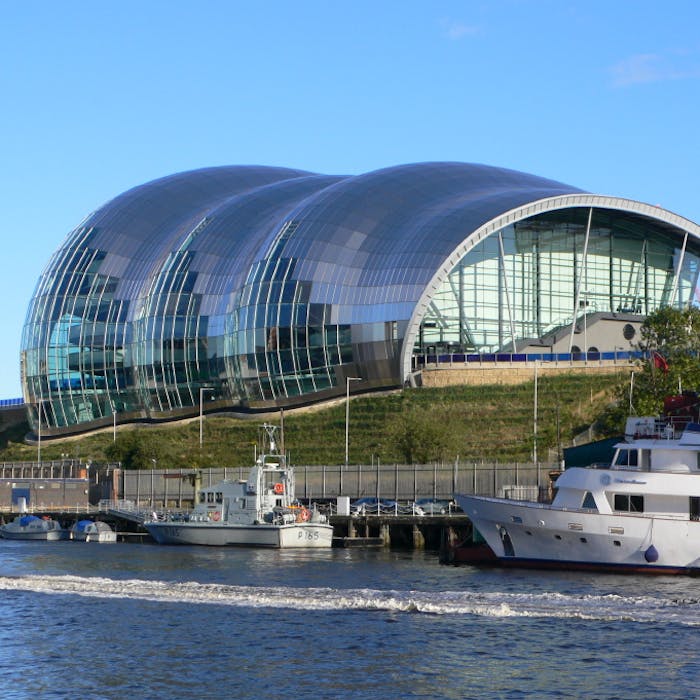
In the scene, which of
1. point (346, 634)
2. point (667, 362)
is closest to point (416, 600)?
point (346, 634)

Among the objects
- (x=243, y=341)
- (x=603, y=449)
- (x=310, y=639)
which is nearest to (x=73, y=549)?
(x=603, y=449)

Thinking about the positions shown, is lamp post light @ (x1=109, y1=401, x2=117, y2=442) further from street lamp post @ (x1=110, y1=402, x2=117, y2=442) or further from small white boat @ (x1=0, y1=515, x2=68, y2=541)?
small white boat @ (x1=0, y1=515, x2=68, y2=541)

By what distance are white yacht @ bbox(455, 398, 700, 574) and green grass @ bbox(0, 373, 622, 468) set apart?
120 feet

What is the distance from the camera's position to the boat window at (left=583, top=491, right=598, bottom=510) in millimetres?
66625

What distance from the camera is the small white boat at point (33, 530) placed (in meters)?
97.8

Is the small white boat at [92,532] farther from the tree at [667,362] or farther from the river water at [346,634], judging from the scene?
the tree at [667,362]

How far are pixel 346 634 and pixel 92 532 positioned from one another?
2037 inches

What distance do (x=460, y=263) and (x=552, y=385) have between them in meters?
19.7

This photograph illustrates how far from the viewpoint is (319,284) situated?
434 ft

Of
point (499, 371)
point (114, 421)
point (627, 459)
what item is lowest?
point (627, 459)

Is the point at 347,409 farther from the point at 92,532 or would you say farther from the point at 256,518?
the point at 256,518

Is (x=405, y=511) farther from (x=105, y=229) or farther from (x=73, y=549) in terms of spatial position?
(x=105, y=229)

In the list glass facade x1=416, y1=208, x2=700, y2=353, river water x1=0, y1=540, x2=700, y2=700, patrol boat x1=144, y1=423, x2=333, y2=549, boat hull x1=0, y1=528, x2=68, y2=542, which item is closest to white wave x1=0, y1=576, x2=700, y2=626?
river water x1=0, y1=540, x2=700, y2=700

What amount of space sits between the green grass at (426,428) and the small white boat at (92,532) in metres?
20.6
